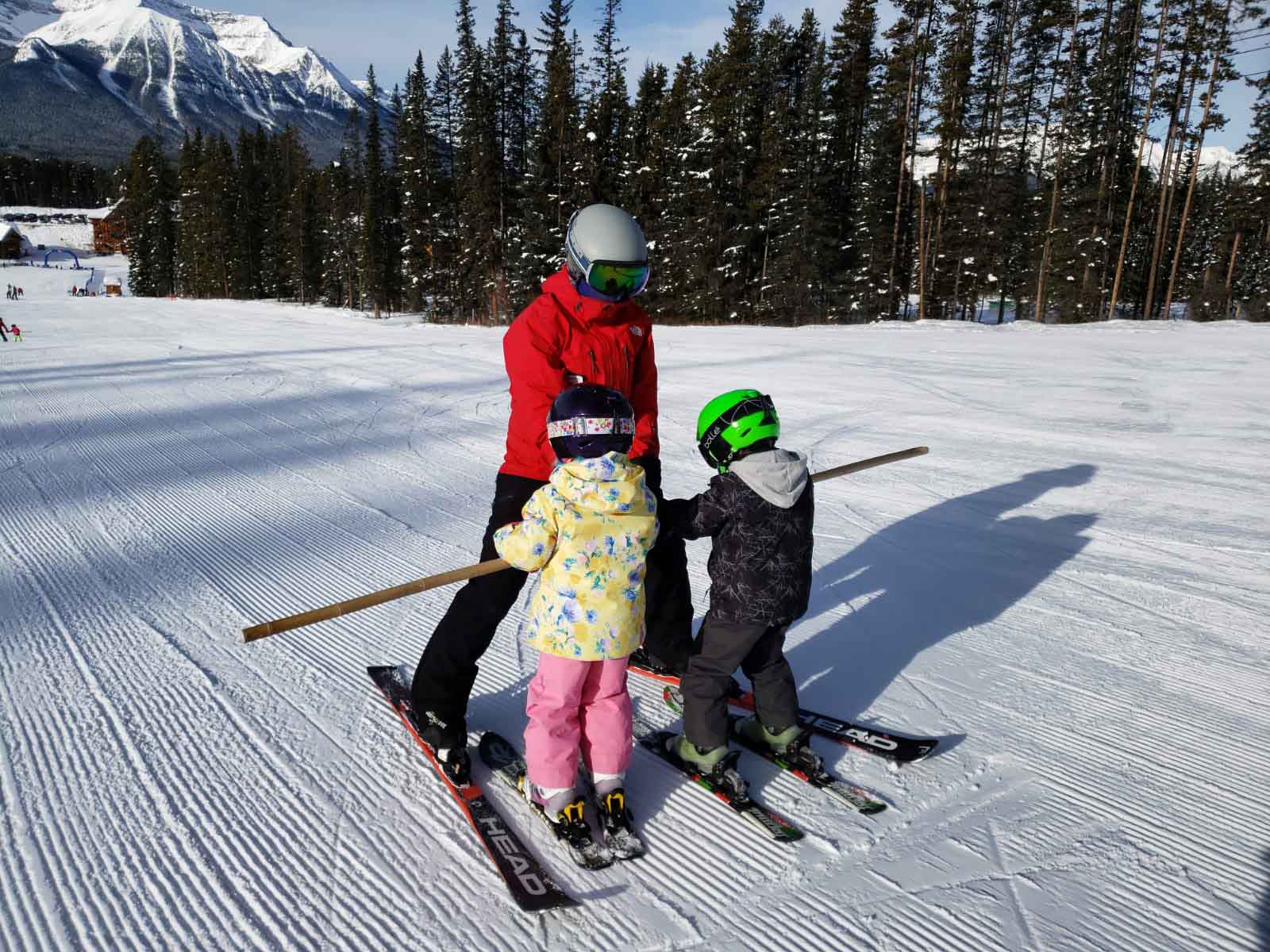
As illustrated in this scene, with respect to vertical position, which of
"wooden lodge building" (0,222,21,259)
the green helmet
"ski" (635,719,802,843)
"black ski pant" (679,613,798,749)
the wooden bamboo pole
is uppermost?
"wooden lodge building" (0,222,21,259)

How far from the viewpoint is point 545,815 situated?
231 centimetres

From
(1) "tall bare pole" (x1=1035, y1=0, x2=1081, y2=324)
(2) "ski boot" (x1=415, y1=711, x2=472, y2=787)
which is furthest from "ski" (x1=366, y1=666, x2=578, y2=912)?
(1) "tall bare pole" (x1=1035, y1=0, x2=1081, y2=324)

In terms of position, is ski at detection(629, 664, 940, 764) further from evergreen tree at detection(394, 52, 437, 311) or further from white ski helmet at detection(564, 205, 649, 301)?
evergreen tree at detection(394, 52, 437, 311)

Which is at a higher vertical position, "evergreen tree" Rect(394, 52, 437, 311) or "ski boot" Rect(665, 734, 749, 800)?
"evergreen tree" Rect(394, 52, 437, 311)

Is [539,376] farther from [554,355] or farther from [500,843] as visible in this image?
[500,843]

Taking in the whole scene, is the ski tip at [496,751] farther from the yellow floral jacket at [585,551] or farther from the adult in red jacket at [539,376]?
the yellow floral jacket at [585,551]

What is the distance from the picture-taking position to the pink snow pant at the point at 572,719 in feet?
7.15

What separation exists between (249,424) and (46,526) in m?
3.51

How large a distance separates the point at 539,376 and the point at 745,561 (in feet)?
3.09

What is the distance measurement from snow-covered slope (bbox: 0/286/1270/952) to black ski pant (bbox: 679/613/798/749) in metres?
0.22

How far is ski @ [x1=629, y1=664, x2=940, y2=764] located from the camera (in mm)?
2648

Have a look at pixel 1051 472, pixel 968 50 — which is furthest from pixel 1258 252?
pixel 1051 472

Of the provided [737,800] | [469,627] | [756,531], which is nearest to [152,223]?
[469,627]

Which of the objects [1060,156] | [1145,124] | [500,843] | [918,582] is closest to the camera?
[500,843]
